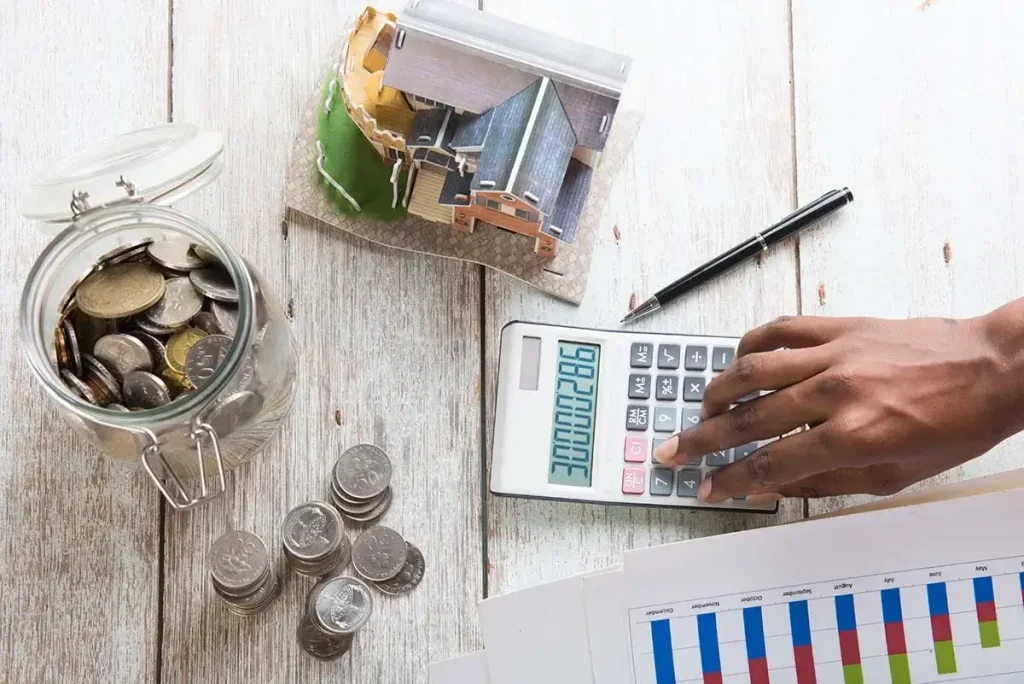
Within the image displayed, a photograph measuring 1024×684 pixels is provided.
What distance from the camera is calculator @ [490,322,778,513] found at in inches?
23.7

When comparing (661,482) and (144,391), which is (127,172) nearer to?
(144,391)

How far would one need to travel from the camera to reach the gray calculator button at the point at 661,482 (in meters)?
0.60

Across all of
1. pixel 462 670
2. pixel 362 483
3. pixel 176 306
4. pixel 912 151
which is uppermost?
pixel 912 151

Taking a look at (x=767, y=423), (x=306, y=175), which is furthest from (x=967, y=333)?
(x=306, y=175)

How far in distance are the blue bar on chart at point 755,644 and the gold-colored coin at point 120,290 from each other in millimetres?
387

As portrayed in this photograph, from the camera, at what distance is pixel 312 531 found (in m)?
0.59

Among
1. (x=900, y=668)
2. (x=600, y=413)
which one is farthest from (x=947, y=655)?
(x=600, y=413)

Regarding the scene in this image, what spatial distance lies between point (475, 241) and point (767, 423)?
8.5 inches

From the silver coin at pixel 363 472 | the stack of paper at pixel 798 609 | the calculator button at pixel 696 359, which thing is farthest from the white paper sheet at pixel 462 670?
the calculator button at pixel 696 359

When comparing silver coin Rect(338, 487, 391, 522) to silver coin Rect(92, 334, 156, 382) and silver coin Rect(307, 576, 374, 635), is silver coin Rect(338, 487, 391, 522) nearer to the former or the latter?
silver coin Rect(307, 576, 374, 635)

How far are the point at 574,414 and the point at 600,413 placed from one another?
2 centimetres

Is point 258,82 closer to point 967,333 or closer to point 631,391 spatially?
point 631,391

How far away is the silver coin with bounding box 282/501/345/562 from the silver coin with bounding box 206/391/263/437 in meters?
0.07

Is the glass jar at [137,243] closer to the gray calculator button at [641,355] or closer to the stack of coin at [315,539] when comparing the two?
the stack of coin at [315,539]
